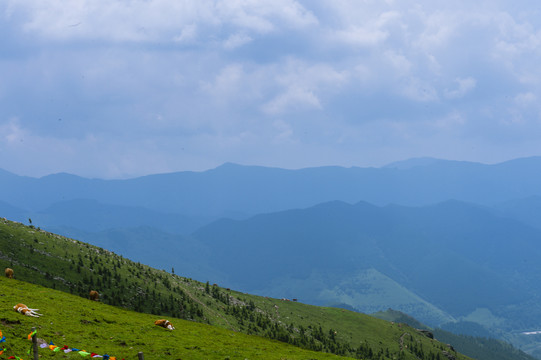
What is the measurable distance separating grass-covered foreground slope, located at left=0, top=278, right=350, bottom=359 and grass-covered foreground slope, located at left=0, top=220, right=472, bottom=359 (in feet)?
1.01

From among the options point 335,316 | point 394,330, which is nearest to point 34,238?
point 335,316

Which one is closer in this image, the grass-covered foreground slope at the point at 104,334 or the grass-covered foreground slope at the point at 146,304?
the grass-covered foreground slope at the point at 104,334

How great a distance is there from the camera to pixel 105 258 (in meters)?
96.8

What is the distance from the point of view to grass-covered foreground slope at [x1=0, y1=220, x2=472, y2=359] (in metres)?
54.5

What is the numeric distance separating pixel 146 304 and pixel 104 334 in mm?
34681

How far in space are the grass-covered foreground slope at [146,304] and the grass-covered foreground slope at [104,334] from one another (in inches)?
12.2

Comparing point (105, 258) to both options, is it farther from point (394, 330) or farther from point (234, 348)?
point (394, 330)

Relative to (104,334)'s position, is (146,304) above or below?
above

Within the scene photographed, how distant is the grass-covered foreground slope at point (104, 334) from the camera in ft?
135

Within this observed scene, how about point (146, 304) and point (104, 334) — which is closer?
point (104, 334)

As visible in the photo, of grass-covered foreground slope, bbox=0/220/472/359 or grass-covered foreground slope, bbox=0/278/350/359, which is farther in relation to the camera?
grass-covered foreground slope, bbox=0/220/472/359

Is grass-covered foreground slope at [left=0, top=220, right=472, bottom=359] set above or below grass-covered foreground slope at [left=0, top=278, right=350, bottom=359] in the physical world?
above

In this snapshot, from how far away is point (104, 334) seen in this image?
48094 millimetres

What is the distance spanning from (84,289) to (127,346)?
33.3 meters
